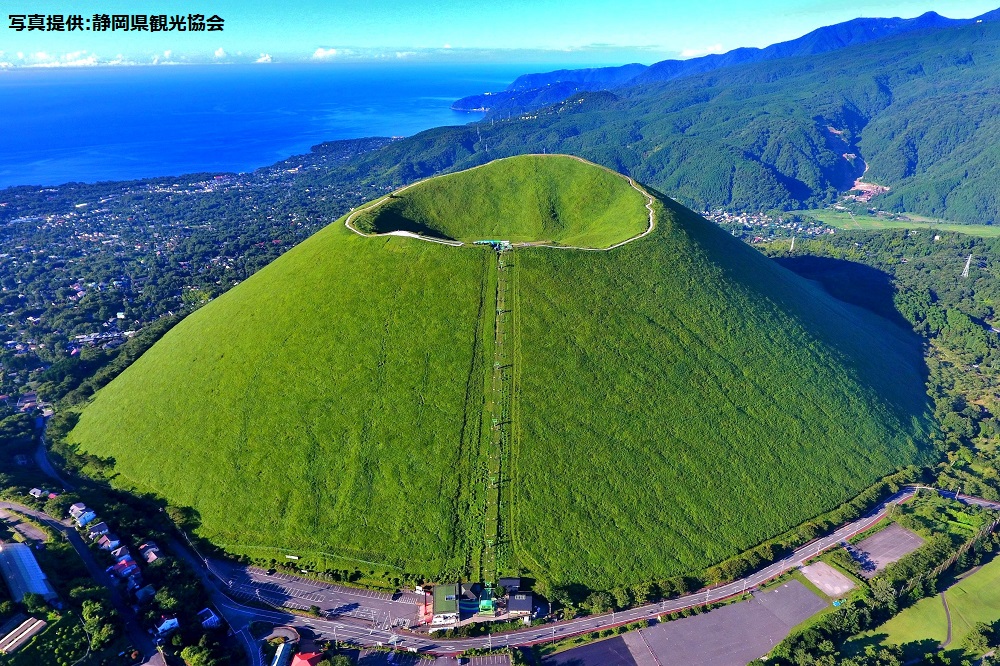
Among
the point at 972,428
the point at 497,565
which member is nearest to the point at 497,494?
the point at 497,565

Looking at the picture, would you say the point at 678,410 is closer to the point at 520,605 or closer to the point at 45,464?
the point at 520,605

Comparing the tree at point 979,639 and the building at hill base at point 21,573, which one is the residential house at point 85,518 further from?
the tree at point 979,639

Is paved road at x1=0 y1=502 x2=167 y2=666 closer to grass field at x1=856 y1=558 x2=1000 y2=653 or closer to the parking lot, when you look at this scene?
grass field at x1=856 y1=558 x2=1000 y2=653

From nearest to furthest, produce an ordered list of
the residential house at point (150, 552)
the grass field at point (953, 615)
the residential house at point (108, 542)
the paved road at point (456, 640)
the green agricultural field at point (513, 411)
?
the paved road at point (456, 640) → the grass field at point (953, 615) → the residential house at point (150, 552) → the residential house at point (108, 542) → the green agricultural field at point (513, 411)

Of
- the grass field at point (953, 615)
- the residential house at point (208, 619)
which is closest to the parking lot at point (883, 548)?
the grass field at point (953, 615)

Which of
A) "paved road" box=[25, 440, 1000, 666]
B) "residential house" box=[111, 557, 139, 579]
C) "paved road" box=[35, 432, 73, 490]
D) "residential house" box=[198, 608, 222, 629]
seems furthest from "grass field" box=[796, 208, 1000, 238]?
"paved road" box=[35, 432, 73, 490]

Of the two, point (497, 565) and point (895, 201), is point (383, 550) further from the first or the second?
point (895, 201)

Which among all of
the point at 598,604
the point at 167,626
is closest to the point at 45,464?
the point at 167,626
